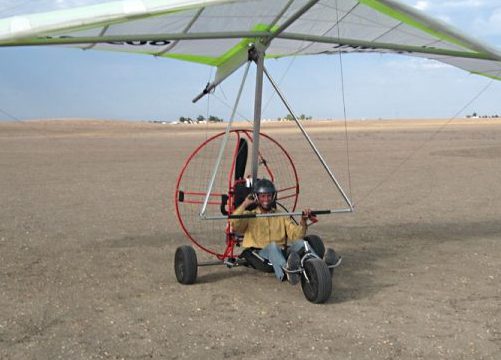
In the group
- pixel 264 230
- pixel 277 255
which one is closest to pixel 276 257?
pixel 277 255

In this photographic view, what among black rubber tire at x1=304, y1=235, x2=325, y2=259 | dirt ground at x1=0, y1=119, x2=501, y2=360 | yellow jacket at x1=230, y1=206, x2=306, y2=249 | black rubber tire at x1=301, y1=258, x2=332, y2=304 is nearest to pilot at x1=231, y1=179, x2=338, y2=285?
yellow jacket at x1=230, y1=206, x2=306, y2=249

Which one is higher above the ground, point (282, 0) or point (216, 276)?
point (282, 0)

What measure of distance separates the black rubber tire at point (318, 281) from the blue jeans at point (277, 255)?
37 cm

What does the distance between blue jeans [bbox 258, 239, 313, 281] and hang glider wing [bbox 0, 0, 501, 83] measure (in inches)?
89.8

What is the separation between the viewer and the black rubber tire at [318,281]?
Result: 568cm

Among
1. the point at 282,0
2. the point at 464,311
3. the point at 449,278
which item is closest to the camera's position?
the point at 464,311

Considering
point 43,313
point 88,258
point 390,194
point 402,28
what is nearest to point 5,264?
point 88,258

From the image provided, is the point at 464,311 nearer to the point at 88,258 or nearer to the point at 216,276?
the point at 216,276

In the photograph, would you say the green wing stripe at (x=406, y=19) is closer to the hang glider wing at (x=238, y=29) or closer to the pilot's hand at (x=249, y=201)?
the hang glider wing at (x=238, y=29)

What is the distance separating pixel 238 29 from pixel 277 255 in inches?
102

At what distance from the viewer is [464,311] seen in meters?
5.64

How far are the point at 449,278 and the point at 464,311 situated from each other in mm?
1196

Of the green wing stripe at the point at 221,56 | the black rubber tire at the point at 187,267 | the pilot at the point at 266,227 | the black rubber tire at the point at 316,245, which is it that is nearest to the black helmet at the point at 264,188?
the pilot at the point at 266,227

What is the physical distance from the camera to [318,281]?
569 centimetres
